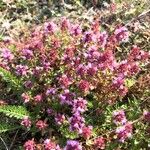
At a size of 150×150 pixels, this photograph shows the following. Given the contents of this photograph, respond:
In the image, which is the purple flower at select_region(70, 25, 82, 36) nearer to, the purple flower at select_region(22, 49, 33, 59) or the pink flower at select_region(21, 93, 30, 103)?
the purple flower at select_region(22, 49, 33, 59)

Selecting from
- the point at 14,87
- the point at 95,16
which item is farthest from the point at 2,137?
the point at 95,16

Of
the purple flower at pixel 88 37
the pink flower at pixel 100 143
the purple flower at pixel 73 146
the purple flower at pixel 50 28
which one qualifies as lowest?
the pink flower at pixel 100 143

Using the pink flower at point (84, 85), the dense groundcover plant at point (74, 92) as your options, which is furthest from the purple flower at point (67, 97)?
the pink flower at point (84, 85)

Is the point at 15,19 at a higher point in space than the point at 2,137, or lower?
higher

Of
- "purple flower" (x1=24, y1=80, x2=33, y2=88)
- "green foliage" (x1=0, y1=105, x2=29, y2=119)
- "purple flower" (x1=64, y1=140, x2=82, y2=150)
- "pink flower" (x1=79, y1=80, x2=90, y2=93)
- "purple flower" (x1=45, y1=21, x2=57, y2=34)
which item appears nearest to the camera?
"purple flower" (x1=64, y1=140, x2=82, y2=150)

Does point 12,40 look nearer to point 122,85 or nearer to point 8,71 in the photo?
point 8,71

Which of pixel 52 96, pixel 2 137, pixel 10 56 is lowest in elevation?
pixel 2 137

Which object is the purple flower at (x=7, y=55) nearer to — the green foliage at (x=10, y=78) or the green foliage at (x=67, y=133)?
the green foliage at (x=10, y=78)

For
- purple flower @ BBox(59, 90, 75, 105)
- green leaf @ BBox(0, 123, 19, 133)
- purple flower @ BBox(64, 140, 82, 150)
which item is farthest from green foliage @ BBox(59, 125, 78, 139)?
green leaf @ BBox(0, 123, 19, 133)
